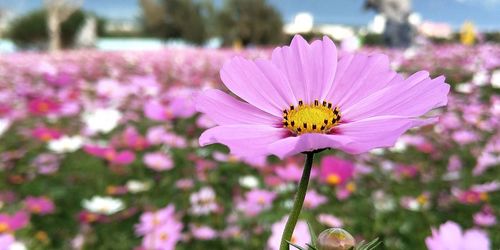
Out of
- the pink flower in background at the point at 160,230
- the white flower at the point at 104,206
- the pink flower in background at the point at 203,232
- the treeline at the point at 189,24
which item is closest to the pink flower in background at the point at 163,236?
the pink flower in background at the point at 160,230

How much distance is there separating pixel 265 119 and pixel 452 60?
16.0 ft

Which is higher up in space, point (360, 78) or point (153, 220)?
point (360, 78)

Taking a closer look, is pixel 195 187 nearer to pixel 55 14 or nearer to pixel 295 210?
pixel 295 210

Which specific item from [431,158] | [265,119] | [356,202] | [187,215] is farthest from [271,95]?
[431,158]

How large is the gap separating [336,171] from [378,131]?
4.09ft

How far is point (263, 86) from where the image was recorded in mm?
297

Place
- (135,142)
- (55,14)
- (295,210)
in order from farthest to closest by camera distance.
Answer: (55,14) → (135,142) → (295,210)

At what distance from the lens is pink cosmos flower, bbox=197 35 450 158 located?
259mm

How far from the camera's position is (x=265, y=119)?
0.99ft

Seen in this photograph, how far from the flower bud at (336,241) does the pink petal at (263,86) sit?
0.09m

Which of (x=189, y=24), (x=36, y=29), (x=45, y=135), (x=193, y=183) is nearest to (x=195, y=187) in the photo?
(x=193, y=183)

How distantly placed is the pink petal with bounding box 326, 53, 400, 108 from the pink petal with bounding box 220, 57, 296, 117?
0.03 meters

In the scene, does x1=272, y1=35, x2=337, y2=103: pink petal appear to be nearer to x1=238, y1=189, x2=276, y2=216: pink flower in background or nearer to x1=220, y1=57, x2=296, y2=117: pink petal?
x1=220, y1=57, x2=296, y2=117: pink petal

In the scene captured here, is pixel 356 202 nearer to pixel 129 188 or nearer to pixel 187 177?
pixel 187 177
